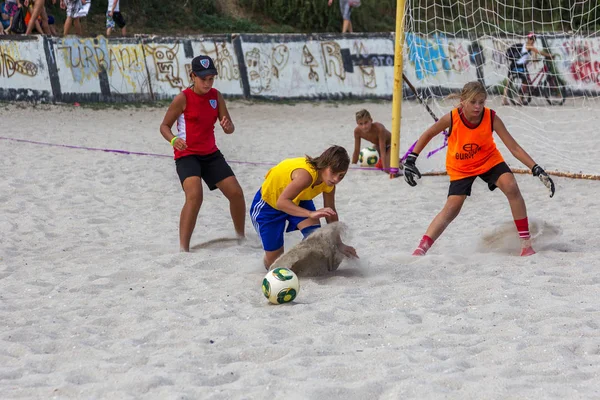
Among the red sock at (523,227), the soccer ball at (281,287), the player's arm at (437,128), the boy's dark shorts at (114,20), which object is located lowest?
the red sock at (523,227)

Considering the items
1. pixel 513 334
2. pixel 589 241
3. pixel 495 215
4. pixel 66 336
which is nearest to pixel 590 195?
pixel 495 215

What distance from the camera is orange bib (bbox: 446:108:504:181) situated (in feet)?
19.4

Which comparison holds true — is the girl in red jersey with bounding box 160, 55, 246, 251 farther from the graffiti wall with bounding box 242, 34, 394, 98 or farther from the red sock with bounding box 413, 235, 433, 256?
the graffiti wall with bounding box 242, 34, 394, 98

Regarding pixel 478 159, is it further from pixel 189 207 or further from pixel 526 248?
pixel 189 207

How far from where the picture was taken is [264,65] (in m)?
15.7

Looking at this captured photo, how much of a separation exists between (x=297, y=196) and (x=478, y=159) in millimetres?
1480

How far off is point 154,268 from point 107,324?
1.24m

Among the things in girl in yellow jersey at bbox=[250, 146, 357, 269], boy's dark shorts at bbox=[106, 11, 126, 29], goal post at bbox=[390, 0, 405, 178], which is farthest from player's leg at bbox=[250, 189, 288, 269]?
boy's dark shorts at bbox=[106, 11, 126, 29]

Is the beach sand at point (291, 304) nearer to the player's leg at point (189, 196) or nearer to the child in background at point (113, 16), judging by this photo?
the player's leg at point (189, 196)

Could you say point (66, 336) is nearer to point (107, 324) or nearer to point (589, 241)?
point (107, 324)

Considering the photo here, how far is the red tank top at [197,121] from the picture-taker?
631 centimetres

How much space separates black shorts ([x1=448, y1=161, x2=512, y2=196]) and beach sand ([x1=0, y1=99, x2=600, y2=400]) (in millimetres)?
486

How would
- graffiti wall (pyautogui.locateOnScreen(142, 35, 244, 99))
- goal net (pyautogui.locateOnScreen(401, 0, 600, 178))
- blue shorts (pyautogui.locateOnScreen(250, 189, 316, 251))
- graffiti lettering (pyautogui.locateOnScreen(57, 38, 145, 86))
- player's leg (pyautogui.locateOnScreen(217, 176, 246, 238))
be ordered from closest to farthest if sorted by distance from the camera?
1. blue shorts (pyautogui.locateOnScreen(250, 189, 316, 251))
2. player's leg (pyautogui.locateOnScreen(217, 176, 246, 238))
3. goal net (pyautogui.locateOnScreen(401, 0, 600, 178))
4. graffiti lettering (pyautogui.locateOnScreen(57, 38, 145, 86))
5. graffiti wall (pyautogui.locateOnScreen(142, 35, 244, 99))

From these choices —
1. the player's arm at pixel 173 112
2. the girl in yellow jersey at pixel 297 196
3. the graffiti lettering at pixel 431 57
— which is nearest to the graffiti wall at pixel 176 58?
the graffiti lettering at pixel 431 57
